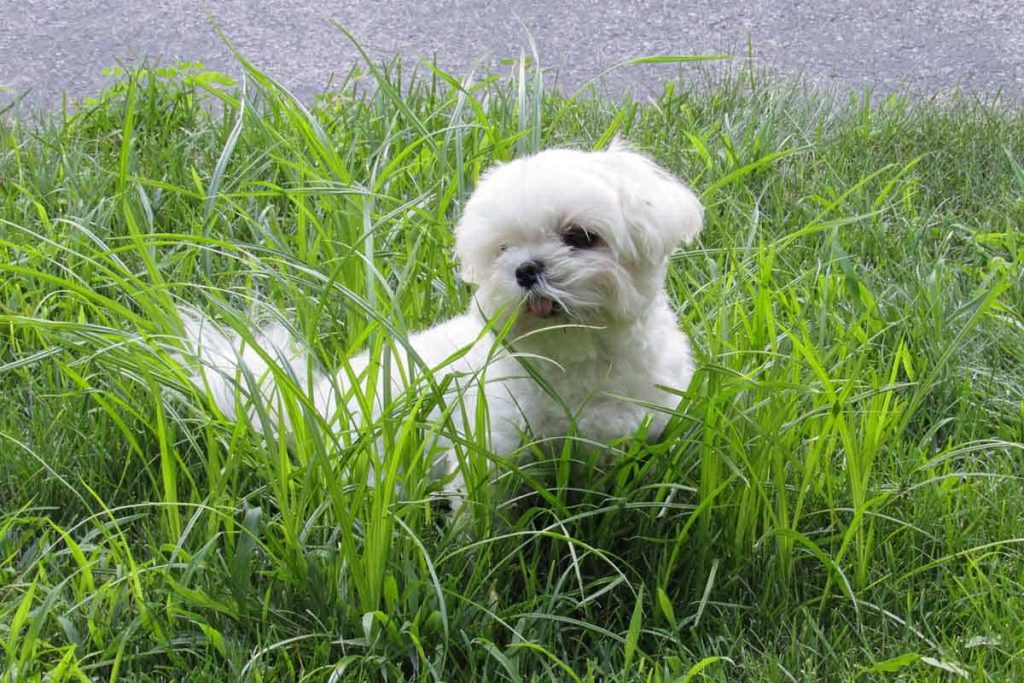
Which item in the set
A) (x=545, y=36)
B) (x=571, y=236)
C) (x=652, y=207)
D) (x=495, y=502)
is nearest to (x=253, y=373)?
(x=495, y=502)

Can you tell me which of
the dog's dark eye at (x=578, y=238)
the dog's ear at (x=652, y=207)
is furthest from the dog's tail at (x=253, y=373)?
the dog's ear at (x=652, y=207)

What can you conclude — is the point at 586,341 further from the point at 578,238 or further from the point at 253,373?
the point at 253,373

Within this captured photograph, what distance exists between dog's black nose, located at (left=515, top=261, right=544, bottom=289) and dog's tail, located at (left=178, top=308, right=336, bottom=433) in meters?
0.36

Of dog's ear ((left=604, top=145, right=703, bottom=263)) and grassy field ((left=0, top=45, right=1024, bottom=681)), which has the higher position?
dog's ear ((left=604, top=145, right=703, bottom=263))

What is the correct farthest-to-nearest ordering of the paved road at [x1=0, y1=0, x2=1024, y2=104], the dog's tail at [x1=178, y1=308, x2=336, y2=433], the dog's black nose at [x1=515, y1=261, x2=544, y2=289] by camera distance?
the paved road at [x1=0, y1=0, x2=1024, y2=104], the dog's black nose at [x1=515, y1=261, x2=544, y2=289], the dog's tail at [x1=178, y1=308, x2=336, y2=433]

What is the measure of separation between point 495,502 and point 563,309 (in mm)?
349

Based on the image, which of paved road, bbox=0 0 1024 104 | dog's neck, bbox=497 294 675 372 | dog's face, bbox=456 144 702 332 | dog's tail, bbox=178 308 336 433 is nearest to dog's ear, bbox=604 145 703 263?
dog's face, bbox=456 144 702 332

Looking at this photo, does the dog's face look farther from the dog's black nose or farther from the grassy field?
the grassy field

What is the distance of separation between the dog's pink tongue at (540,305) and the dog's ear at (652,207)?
189 mm

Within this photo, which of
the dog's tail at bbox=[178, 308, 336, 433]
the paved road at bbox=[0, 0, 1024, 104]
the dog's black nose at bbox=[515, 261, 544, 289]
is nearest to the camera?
the dog's tail at bbox=[178, 308, 336, 433]

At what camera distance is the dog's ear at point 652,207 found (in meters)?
2.25

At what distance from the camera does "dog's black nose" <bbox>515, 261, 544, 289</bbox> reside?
2.22m

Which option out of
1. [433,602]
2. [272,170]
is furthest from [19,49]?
[433,602]

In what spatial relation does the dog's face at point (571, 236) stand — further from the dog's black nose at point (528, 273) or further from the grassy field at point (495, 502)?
the grassy field at point (495, 502)
